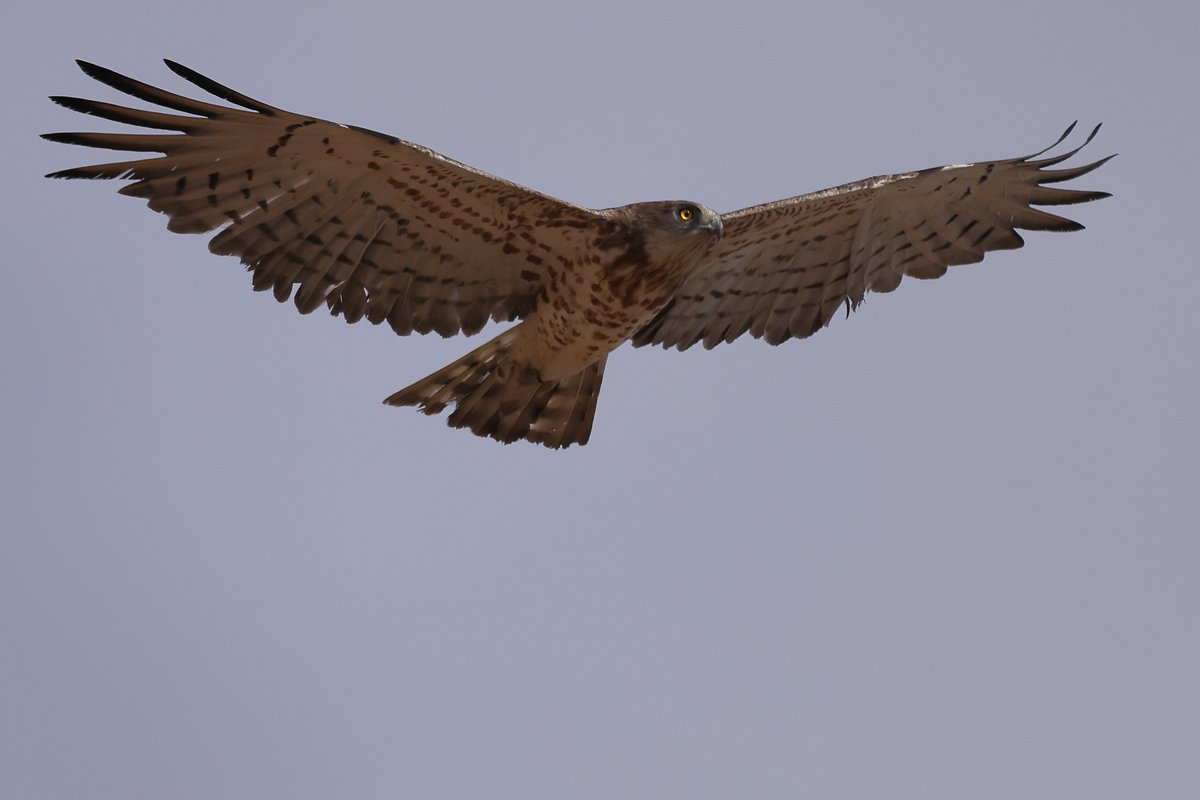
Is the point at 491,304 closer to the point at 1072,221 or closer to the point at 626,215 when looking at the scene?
→ the point at 626,215

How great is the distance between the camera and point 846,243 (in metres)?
11.7

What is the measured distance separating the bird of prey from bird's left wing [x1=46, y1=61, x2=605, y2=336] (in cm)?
1

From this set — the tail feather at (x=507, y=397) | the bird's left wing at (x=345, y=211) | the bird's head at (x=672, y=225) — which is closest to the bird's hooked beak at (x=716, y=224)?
the bird's head at (x=672, y=225)

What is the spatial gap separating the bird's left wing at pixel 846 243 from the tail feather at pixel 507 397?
0.76 meters

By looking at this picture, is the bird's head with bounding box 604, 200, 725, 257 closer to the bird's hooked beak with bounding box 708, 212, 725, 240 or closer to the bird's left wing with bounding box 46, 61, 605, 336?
the bird's hooked beak with bounding box 708, 212, 725, 240

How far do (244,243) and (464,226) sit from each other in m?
1.36

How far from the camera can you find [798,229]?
1146 cm

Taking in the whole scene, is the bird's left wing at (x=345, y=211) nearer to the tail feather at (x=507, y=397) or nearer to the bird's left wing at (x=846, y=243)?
the tail feather at (x=507, y=397)

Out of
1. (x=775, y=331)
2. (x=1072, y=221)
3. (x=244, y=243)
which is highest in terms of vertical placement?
(x=1072, y=221)

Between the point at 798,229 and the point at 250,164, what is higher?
the point at 798,229

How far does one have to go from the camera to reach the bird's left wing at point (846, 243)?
11219 mm

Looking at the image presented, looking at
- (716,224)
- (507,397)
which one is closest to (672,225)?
(716,224)

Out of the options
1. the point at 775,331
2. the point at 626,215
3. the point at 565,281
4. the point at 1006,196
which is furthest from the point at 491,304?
the point at 1006,196

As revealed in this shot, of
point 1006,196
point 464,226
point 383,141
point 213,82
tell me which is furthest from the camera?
point 1006,196
